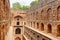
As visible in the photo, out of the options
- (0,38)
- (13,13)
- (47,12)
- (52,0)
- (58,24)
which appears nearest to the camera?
(0,38)

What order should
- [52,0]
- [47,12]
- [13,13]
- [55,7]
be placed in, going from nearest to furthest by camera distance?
1. [55,7]
2. [52,0]
3. [47,12]
4. [13,13]

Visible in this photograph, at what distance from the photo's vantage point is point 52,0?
1238 cm

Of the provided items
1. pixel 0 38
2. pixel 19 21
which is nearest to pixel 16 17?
pixel 19 21

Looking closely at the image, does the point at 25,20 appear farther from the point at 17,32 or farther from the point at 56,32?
the point at 56,32

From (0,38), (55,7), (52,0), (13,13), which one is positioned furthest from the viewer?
(13,13)

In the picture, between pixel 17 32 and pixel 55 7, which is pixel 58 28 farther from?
pixel 17 32

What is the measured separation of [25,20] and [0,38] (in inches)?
998

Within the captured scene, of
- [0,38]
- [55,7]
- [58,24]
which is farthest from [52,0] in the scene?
[0,38]

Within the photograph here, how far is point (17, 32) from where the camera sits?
32938mm

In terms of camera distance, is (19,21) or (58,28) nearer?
(58,28)

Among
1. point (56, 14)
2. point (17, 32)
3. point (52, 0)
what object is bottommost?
point (17, 32)

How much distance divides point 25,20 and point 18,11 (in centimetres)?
324

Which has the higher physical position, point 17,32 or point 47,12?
point 47,12

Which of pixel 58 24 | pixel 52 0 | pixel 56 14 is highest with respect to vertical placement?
pixel 52 0
